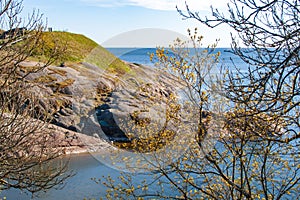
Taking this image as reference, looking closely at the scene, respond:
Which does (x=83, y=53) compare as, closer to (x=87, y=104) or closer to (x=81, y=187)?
(x=87, y=104)

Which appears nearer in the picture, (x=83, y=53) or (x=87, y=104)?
(x=87, y=104)

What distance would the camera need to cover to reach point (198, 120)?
281 inches

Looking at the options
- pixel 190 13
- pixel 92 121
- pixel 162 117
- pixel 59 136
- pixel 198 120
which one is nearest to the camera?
pixel 190 13

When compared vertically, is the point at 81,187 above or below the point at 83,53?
below

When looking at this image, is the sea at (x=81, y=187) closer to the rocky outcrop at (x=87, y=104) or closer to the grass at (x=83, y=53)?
the rocky outcrop at (x=87, y=104)

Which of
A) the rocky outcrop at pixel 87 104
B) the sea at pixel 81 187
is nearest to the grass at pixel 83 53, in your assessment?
the rocky outcrop at pixel 87 104

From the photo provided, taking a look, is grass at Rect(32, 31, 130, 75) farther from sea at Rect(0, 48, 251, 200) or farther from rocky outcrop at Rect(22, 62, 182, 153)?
sea at Rect(0, 48, 251, 200)

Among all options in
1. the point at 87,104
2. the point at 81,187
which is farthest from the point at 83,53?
the point at 81,187

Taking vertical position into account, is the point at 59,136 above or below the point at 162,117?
below

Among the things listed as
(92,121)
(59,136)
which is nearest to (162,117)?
(59,136)

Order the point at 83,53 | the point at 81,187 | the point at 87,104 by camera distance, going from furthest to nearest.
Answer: the point at 83,53
the point at 87,104
the point at 81,187

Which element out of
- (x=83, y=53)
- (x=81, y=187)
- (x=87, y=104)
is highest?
(x=83, y=53)

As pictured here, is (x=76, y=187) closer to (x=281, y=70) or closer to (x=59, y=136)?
(x=59, y=136)

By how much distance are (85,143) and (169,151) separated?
508 inches
